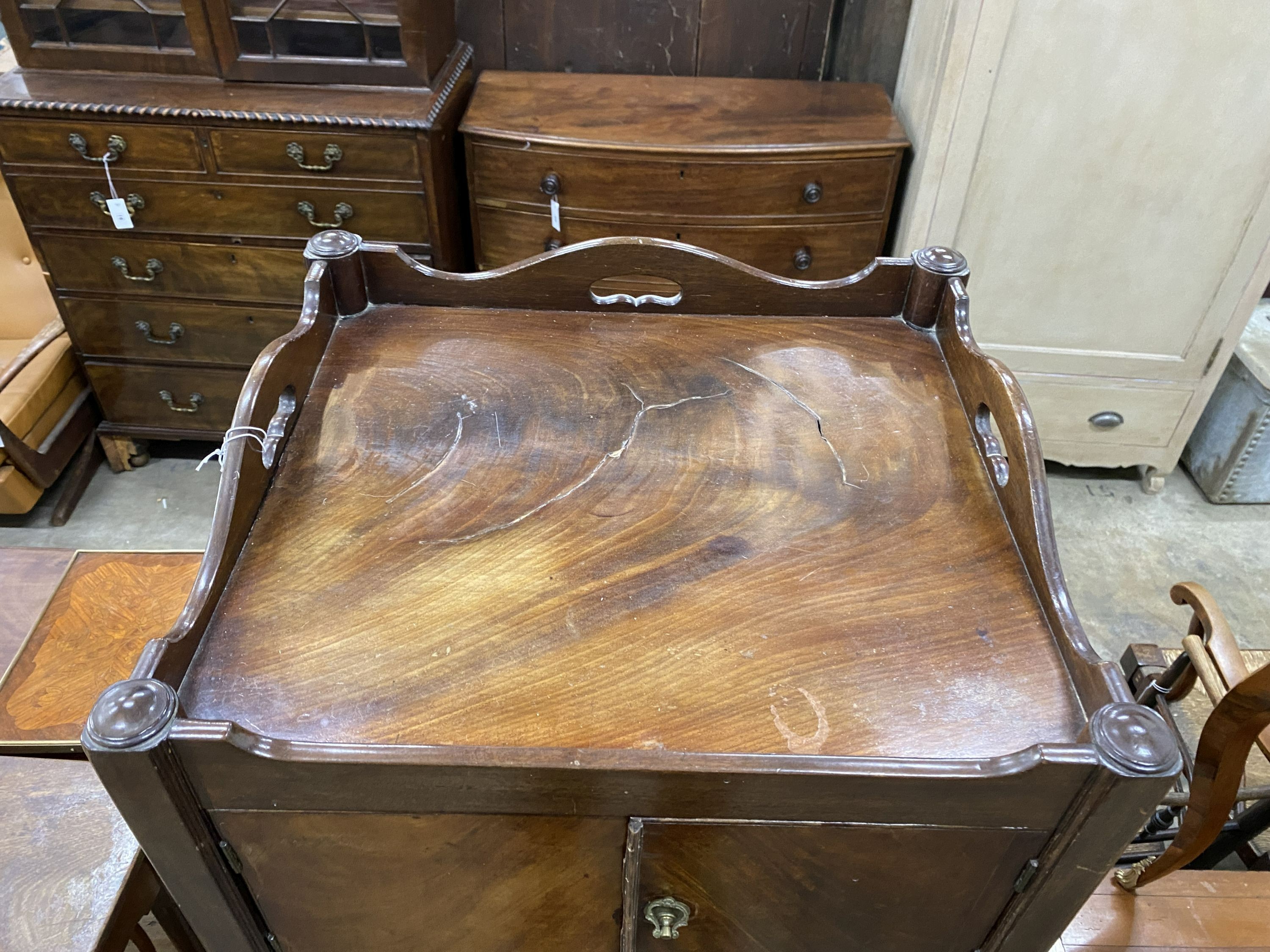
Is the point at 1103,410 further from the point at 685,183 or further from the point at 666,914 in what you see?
the point at 666,914

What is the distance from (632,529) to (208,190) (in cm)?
162

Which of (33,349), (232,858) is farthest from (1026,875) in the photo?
(33,349)

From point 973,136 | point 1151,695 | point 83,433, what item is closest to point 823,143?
point 973,136

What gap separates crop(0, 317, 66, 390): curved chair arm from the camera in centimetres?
231

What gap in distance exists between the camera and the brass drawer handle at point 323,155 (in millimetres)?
2014

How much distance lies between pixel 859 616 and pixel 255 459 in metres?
0.67

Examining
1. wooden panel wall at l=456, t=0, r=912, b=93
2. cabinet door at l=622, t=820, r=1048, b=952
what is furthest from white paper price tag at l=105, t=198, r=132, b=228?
cabinet door at l=622, t=820, r=1048, b=952

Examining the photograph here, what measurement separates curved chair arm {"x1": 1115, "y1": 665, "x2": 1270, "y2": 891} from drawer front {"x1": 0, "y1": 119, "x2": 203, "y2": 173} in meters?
2.19

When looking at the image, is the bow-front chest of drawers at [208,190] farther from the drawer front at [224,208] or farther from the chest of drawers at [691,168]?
the chest of drawers at [691,168]

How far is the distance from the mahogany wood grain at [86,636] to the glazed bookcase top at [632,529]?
2.91 feet

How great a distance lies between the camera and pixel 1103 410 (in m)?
2.46

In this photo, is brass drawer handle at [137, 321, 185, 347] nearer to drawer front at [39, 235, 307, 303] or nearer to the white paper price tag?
drawer front at [39, 235, 307, 303]

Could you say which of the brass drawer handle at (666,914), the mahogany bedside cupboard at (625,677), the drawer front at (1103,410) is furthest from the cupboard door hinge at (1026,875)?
the drawer front at (1103,410)

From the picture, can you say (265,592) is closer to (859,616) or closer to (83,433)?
(859,616)
